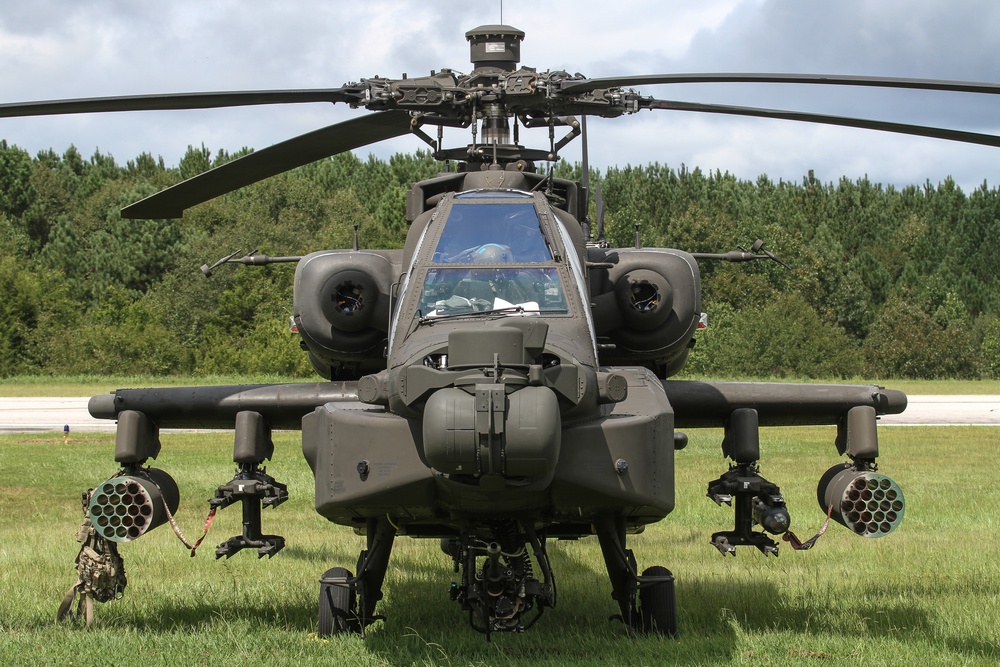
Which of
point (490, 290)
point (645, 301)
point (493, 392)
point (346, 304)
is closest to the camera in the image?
point (493, 392)

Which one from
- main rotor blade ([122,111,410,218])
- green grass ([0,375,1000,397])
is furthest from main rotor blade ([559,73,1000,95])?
green grass ([0,375,1000,397])

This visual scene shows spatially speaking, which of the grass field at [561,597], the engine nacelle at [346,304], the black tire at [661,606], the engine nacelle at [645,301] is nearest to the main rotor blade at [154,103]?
the engine nacelle at [346,304]

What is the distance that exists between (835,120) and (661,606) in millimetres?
3362

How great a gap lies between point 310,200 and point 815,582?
67.7m

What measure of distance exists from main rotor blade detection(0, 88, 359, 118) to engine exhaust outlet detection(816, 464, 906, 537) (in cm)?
440

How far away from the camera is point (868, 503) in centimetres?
758

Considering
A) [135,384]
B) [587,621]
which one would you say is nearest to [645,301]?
[587,621]

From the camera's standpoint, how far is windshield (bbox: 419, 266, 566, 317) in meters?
7.03

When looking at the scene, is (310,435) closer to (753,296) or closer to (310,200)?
(753,296)

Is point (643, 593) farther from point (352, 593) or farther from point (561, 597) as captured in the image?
point (352, 593)

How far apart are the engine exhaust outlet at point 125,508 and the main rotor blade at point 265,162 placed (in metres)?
2.03

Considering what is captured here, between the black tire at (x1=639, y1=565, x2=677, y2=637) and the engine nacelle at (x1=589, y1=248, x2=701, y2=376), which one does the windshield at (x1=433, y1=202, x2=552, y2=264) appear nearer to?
the engine nacelle at (x1=589, y1=248, x2=701, y2=376)

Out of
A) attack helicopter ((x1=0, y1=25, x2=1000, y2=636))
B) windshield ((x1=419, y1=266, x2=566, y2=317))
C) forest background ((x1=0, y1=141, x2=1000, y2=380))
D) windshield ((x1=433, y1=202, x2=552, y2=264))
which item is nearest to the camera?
attack helicopter ((x1=0, y1=25, x2=1000, y2=636))

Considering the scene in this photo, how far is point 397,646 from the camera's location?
732cm
